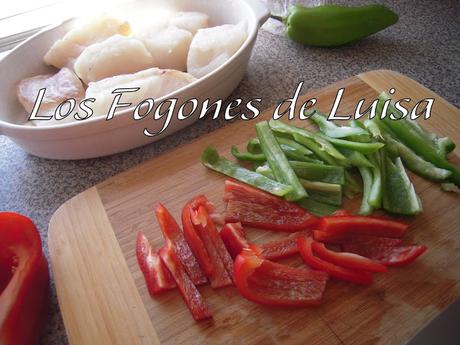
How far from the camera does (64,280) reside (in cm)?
98

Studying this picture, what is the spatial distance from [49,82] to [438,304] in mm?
1259

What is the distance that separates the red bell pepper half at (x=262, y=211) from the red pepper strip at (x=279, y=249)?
0.04 meters

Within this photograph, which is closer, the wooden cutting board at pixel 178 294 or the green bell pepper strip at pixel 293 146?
the wooden cutting board at pixel 178 294

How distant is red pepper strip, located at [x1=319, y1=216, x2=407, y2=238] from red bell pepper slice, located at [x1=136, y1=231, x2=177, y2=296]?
0.39 metres

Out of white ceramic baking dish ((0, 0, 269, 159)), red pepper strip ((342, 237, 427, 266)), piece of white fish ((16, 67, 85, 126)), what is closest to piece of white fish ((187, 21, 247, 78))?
white ceramic baking dish ((0, 0, 269, 159))

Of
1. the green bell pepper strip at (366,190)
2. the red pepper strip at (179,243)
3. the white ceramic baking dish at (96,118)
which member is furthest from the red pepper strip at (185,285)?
the green bell pepper strip at (366,190)

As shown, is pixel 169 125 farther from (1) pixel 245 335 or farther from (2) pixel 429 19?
(2) pixel 429 19

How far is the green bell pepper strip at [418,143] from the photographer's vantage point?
1147 mm

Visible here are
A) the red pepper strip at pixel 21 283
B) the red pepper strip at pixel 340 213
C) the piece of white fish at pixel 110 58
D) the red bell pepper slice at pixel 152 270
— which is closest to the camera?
the red pepper strip at pixel 21 283

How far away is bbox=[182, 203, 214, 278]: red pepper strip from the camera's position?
97cm

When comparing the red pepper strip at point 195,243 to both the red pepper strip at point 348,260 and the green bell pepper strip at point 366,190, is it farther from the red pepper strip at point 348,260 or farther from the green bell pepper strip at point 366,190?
the green bell pepper strip at point 366,190

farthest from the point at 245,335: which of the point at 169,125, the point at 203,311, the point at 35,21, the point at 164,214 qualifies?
the point at 35,21

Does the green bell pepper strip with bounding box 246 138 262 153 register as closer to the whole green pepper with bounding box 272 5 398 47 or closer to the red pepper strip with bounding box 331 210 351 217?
the red pepper strip with bounding box 331 210 351 217

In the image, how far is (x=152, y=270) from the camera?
962mm
